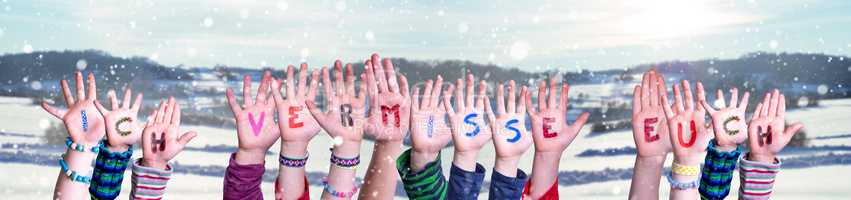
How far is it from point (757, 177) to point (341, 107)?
2.10m

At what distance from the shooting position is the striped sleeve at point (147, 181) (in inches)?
167

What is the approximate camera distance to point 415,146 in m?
4.46

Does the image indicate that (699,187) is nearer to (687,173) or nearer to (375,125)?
(687,173)

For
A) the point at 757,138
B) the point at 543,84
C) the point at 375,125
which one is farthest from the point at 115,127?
the point at 757,138

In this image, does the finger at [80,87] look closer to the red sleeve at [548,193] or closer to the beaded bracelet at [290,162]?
the beaded bracelet at [290,162]

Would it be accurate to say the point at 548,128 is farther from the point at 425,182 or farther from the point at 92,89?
the point at 92,89

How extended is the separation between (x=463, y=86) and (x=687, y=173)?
120 cm

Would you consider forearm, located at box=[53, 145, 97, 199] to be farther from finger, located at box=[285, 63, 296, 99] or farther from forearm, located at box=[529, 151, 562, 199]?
forearm, located at box=[529, 151, 562, 199]

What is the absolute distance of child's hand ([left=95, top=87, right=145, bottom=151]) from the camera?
4.40 meters

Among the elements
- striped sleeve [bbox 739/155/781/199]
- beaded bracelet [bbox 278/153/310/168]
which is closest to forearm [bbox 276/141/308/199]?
beaded bracelet [bbox 278/153/310/168]

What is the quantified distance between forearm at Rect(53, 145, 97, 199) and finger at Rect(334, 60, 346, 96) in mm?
1375

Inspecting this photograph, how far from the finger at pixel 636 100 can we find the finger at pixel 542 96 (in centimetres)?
45

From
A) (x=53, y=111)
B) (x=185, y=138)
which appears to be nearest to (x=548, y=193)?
(x=185, y=138)

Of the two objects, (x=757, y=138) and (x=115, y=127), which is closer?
(x=757, y=138)
